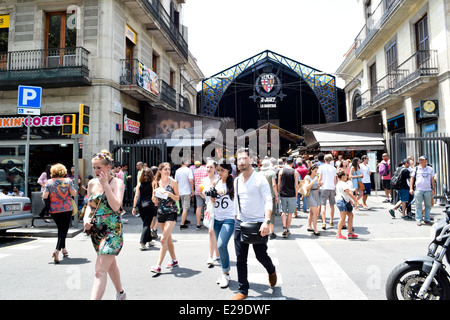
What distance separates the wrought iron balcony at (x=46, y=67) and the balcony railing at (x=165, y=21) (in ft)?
15.7

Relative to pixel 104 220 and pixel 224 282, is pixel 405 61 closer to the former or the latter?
pixel 224 282

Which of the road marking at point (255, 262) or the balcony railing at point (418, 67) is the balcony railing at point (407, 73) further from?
the road marking at point (255, 262)

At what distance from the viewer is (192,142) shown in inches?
558

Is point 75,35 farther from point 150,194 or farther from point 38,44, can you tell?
point 150,194

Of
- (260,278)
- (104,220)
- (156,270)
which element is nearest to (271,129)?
(260,278)

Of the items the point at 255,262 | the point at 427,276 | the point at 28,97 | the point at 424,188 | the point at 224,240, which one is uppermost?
the point at 28,97

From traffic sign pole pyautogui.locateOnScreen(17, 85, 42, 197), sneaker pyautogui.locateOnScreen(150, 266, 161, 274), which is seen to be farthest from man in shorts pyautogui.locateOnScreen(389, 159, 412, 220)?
traffic sign pole pyautogui.locateOnScreen(17, 85, 42, 197)

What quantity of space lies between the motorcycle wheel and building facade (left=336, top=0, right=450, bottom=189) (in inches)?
344

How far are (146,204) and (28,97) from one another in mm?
5296

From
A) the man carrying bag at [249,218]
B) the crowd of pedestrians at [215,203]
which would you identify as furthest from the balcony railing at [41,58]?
the man carrying bag at [249,218]

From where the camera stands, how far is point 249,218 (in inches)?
159

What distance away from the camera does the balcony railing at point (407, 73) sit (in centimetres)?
1412

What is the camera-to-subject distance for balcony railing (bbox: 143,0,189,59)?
56.6ft
